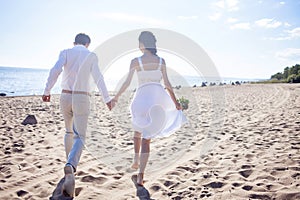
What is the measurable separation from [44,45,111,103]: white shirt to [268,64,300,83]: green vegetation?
4515 centimetres

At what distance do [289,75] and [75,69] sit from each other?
173 feet

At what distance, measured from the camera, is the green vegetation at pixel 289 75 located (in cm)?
4248

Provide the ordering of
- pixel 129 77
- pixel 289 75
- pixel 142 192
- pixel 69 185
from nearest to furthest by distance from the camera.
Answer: pixel 69 185 → pixel 142 192 → pixel 129 77 → pixel 289 75

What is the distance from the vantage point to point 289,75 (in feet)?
160

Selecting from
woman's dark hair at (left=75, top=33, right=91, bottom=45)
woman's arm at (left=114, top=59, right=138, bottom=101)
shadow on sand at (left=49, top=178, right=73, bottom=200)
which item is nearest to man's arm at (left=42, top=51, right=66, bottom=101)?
woman's dark hair at (left=75, top=33, right=91, bottom=45)

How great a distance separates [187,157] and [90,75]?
7.83 feet

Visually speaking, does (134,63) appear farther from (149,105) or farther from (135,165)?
(135,165)

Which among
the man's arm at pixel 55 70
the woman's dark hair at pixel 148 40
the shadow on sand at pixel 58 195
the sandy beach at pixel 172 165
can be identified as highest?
the woman's dark hair at pixel 148 40

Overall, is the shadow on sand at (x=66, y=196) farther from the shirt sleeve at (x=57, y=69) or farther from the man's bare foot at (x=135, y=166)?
the shirt sleeve at (x=57, y=69)

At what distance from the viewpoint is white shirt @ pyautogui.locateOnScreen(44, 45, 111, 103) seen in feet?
11.9

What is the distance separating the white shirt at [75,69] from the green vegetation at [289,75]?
4515cm

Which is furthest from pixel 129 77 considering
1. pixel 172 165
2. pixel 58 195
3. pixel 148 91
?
pixel 58 195

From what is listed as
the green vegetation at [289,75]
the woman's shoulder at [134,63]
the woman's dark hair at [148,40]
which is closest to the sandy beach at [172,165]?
the woman's shoulder at [134,63]

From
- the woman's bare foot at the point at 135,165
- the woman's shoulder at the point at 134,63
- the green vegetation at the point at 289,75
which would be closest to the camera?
the woman's shoulder at the point at 134,63
